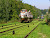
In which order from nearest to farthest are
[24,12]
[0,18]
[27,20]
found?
1. [0,18]
2. [27,20]
3. [24,12]

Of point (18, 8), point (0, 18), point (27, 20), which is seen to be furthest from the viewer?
point (18, 8)

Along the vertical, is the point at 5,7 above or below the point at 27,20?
above

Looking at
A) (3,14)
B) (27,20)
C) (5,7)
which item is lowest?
(27,20)

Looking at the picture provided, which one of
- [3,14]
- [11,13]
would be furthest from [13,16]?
[3,14]

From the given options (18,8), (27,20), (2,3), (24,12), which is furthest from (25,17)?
(18,8)

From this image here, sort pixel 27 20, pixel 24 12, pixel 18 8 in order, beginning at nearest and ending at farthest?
pixel 27 20 → pixel 24 12 → pixel 18 8

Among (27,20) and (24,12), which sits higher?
(24,12)

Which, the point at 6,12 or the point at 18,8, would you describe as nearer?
the point at 6,12

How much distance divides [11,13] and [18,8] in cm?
874

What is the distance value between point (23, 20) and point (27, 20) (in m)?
1.52

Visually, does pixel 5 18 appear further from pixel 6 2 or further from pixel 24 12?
pixel 24 12

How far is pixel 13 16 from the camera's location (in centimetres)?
3766

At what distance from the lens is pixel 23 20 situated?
33.3 m

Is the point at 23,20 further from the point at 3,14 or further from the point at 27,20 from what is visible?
the point at 3,14
